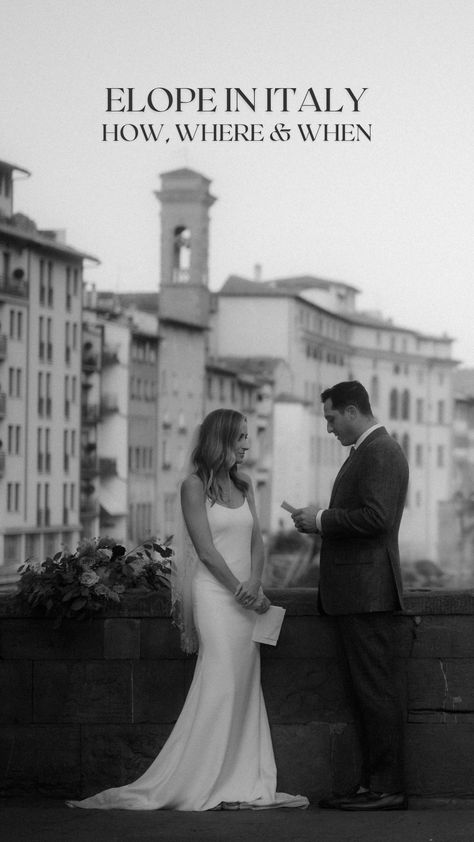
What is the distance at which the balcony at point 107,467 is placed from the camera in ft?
222

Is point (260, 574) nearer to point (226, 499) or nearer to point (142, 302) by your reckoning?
point (226, 499)

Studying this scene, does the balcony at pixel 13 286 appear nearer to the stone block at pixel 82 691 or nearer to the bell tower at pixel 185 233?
the bell tower at pixel 185 233

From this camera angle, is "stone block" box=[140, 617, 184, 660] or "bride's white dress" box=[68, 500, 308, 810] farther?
"stone block" box=[140, 617, 184, 660]

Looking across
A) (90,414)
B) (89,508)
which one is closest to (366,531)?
(89,508)

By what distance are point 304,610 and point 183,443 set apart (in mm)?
70031

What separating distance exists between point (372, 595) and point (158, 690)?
91 cm

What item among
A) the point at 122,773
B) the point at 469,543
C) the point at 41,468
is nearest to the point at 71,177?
the point at 41,468

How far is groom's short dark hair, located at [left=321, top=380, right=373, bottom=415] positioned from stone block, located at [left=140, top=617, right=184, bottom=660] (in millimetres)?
1005

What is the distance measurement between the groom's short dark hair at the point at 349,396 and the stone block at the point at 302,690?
37.4 inches

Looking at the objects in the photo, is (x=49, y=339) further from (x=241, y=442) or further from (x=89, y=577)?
(x=241, y=442)

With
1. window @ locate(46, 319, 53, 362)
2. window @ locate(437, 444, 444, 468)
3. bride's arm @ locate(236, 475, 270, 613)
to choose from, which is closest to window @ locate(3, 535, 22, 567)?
window @ locate(46, 319, 53, 362)

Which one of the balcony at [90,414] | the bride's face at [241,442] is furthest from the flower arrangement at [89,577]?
the balcony at [90,414]

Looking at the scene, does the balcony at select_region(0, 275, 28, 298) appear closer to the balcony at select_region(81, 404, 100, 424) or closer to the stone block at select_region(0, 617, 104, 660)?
the balcony at select_region(81, 404, 100, 424)

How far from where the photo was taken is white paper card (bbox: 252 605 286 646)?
5.73 m
